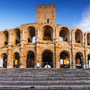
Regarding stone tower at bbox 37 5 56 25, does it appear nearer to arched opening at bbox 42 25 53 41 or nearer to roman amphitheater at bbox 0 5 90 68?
roman amphitheater at bbox 0 5 90 68

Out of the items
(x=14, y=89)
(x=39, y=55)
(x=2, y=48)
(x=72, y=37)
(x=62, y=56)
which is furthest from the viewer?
(x=62, y=56)

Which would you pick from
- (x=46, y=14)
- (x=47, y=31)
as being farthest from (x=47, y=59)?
(x=46, y=14)

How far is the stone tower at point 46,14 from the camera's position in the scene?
27.1m

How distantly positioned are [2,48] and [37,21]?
1167cm

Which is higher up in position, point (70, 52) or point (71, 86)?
point (70, 52)

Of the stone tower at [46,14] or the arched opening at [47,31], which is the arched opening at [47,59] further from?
the stone tower at [46,14]

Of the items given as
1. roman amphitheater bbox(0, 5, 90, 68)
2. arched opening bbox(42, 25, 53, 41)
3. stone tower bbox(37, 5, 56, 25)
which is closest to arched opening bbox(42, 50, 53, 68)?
roman amphitheater bbox(0, 5, 90, 68)

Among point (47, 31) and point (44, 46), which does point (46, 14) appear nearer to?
point (47, 31)

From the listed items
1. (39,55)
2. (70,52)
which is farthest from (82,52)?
(39,55)

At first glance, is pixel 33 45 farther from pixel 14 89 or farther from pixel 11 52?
pixel 14 89

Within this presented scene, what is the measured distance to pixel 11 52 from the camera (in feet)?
80.9

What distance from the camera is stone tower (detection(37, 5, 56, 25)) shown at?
27102mm

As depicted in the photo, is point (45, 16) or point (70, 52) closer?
point (70, 52)

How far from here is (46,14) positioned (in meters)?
27.6
